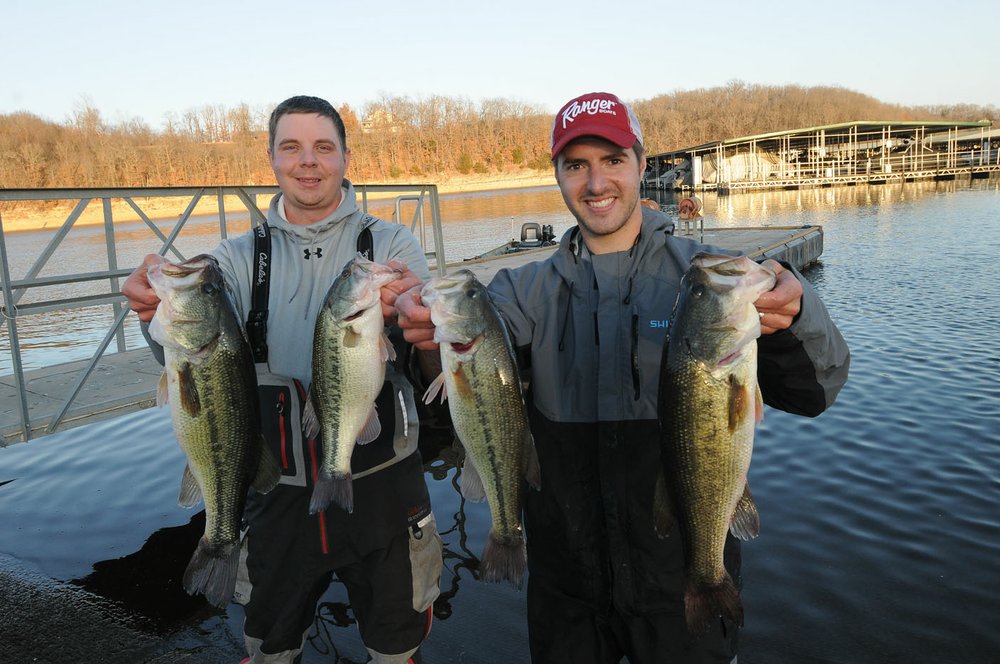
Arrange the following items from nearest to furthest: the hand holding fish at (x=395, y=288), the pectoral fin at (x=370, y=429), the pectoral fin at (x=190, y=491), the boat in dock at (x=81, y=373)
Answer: the hand holding fish at (x=395, y=288)
the pectoral fin at (x=370, y=429)
the pectoral fin at (x=190, y=491)
the boat in dock at (x=81, y=373)

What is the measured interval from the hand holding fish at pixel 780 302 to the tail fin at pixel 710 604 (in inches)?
41.9

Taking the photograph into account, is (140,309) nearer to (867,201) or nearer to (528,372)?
(528,372)

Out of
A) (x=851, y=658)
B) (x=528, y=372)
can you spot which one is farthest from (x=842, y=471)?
(x=528, y=372)

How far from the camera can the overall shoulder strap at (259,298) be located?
346 cm

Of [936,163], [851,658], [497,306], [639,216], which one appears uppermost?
[936,163]

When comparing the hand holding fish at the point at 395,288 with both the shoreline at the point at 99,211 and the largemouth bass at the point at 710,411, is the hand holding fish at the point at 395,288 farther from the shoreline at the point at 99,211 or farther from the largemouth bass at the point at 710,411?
the shoreline at the point at 99,211

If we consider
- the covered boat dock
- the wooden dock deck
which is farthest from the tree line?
the wooden dock deck

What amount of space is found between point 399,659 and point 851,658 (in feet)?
11.6

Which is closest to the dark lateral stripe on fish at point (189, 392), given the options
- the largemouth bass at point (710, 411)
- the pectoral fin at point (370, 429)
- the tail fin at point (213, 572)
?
the tail fin at point (213, 572)

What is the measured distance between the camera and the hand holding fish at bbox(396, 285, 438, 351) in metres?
2.93

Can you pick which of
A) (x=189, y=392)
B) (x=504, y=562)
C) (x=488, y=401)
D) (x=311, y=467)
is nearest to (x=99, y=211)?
(x=189, y=392)

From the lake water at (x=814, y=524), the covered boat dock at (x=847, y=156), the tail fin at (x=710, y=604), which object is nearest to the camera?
the tail fin at (x=710, y=604)

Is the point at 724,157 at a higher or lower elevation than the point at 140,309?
higher

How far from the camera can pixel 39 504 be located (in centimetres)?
789
